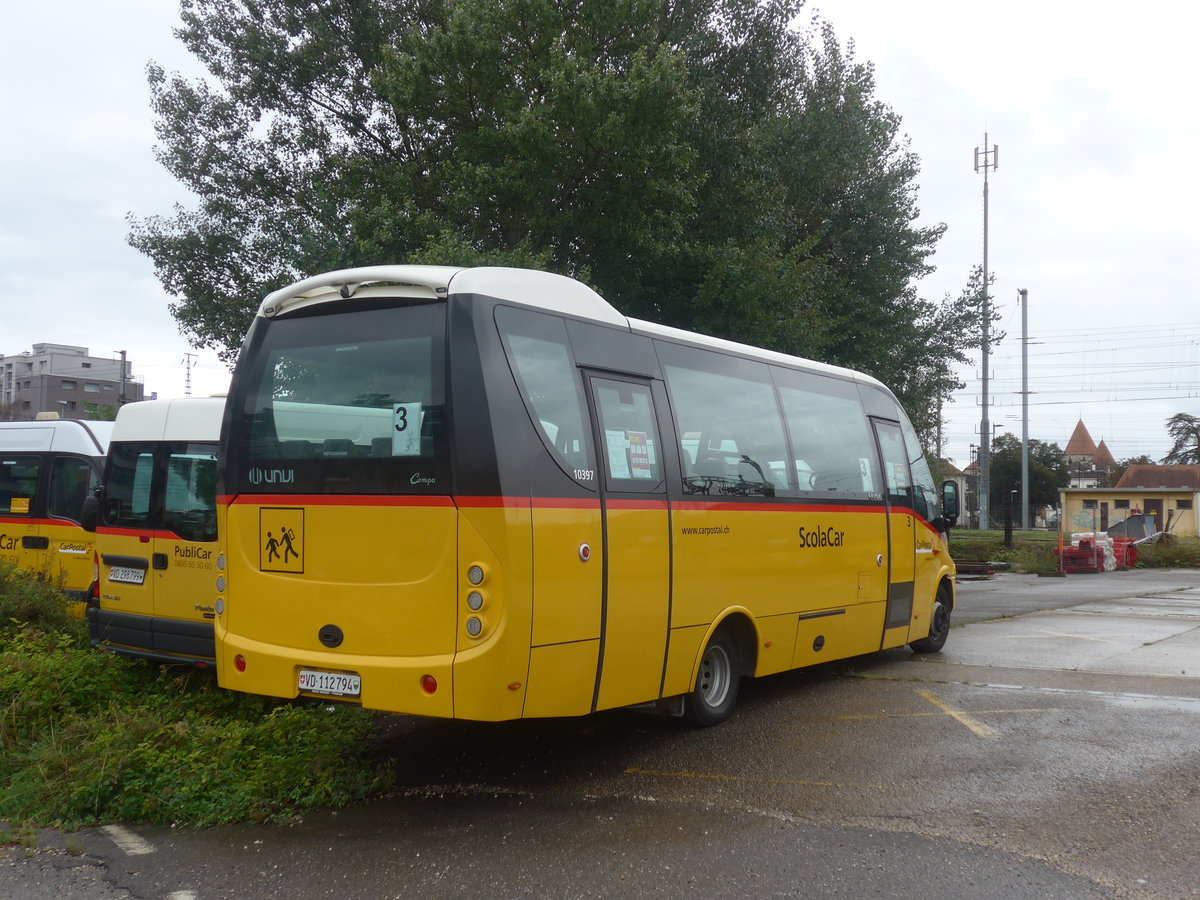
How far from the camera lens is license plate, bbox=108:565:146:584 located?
9523 mm

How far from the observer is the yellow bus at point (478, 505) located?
19.4 ft

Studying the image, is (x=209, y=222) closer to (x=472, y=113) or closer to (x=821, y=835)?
(x=472, y=113)

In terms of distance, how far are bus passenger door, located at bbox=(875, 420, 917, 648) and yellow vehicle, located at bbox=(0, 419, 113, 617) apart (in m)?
9.16

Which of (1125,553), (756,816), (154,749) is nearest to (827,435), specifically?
(756,816)

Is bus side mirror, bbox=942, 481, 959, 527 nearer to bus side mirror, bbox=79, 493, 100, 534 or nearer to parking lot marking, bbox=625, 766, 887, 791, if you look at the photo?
parking lot marking, bbox=625, 766, 887, 791

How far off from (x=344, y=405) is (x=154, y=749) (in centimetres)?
245

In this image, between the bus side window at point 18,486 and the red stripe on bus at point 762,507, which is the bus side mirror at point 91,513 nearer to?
the bus side window at point 18,486

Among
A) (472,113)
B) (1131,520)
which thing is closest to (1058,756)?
(472,113)

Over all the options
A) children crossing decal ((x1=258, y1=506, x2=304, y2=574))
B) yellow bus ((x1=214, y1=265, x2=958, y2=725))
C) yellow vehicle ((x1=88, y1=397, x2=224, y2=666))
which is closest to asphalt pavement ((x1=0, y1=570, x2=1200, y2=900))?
yellow bus ((x1=214, y1=265, x2=958, y2=725))

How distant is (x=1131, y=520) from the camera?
36312 mm

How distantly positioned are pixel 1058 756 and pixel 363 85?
20.1 metres

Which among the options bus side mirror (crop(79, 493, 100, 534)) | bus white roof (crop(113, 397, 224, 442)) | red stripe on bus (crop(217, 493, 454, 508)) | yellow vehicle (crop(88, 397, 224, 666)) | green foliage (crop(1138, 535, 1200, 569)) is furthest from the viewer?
green foliage (crop(1138, 535, 1200, 569))

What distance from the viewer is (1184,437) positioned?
12300cm

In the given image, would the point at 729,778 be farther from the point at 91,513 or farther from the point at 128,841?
the point at 91,513
